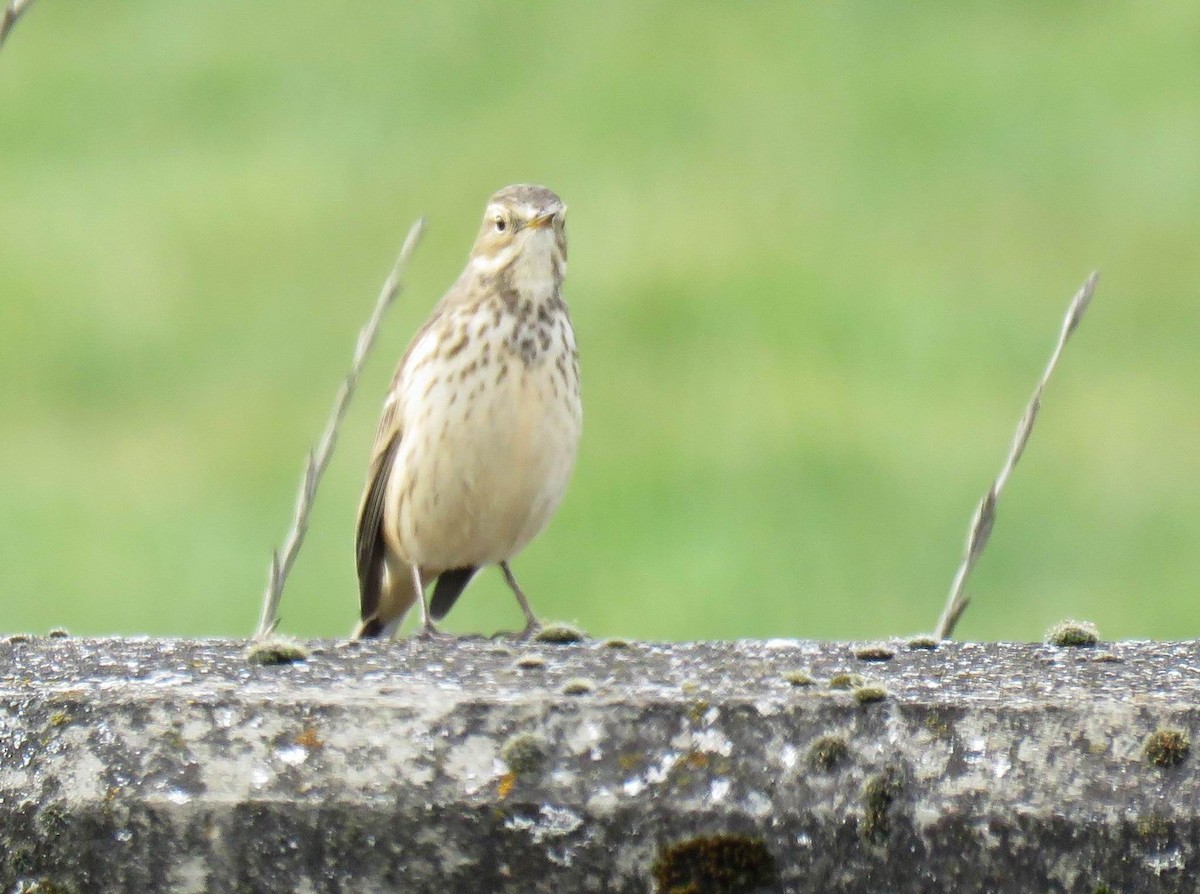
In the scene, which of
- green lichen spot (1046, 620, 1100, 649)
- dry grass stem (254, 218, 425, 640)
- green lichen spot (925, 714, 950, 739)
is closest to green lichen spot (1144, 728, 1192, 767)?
green lichen spot (925, 714, 950, 739)

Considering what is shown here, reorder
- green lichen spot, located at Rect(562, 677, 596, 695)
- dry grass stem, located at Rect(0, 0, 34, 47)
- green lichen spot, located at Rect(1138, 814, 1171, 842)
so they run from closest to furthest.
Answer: green lichen spot, located at Rect(1138, 814, 1171, 842)
green lichen spot, located at Rect(562, 677, 596, 695)
dry grass stem, located at Rect(0, 0, 34, 47)

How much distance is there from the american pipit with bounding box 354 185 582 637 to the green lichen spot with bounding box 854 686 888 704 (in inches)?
121

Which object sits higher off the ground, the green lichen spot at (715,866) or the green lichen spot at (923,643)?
the green lichen spot at (923,643)

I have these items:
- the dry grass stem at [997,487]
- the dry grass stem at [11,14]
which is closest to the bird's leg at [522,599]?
the dry grass stem at [997,487]

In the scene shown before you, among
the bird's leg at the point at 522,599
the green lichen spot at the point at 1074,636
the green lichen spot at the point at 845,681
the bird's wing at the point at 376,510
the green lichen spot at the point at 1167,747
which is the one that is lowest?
the green lichen spot at the point at 1167,747

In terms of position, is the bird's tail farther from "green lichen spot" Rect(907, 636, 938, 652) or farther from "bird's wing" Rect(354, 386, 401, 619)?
"green lichen spot" Rect(907, 636, 938, 652)

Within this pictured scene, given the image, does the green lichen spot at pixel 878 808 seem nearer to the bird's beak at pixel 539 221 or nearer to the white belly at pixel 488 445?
the white belly at pixel 488 445

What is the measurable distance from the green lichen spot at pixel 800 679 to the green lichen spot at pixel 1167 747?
0.44 metres

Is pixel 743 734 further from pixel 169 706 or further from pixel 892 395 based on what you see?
pixel 892 395

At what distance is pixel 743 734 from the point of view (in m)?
2.65

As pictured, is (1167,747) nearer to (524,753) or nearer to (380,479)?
(524,753)

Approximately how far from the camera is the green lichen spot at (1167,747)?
2584 millimetres

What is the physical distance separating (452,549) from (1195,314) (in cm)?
769

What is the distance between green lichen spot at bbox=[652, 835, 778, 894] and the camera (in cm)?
256
